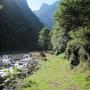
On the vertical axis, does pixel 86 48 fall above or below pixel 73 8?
below

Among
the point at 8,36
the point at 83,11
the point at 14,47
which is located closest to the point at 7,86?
the point at 83,11

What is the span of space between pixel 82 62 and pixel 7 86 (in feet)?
36.6

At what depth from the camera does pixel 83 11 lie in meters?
34.0

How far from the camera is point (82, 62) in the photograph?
38.0m

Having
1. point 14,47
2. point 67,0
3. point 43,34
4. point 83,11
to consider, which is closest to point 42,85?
point 83,11

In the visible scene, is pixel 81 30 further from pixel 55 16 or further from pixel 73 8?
pixel 55 16

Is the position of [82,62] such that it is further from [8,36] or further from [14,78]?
[8,36]

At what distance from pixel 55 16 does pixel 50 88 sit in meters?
14.9

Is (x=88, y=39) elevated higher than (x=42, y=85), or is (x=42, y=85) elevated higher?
(x=88, y=39)

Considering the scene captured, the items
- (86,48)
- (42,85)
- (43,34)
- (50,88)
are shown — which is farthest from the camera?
(43,34)

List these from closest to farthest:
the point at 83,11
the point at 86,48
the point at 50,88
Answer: the point at 50,88, the point at 83,11, the point at 86,48

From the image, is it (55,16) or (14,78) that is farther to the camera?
(55,16)

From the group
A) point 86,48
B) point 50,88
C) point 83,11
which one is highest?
point 83,11

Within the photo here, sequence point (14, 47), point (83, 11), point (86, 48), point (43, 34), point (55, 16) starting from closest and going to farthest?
point (83, 11) → point (86, 48) → point (55, 16) → point (43, 34) → point (14, 47)
